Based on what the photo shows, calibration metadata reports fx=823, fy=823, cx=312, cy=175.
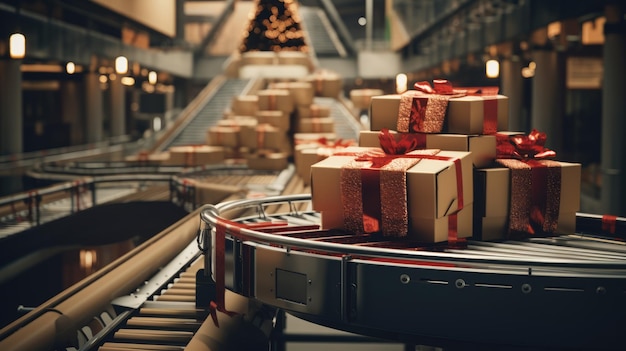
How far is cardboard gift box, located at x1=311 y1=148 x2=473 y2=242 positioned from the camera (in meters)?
4.18

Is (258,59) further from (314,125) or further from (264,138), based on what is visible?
(264,138)

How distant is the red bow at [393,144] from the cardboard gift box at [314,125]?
1418 centimetres

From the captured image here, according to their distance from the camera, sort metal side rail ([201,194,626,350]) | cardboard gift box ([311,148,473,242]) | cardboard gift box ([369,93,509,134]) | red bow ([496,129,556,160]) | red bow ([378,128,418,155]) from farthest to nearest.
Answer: red bow ([496,129,556,160]) < cardboard gift box ([369,93,509,134]) < red bow ([378,128,418,155]) < cardboard gift box ([311,148,473,242]) < metal side rail ([201,194,626,350])

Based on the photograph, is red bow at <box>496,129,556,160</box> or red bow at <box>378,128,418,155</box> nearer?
red bow at <box>378,128,418,155</box>

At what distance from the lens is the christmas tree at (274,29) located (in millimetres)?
34750

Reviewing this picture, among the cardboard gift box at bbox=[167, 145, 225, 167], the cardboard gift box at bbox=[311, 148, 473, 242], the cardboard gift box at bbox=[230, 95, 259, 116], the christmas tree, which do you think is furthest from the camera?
the christmas tree

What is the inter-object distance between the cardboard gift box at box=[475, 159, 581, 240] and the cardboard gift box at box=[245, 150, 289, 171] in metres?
12.3

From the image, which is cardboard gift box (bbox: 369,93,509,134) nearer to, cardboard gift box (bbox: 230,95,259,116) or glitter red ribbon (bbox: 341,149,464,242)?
glitter red ribbon (bbox: 341,149,464,242)

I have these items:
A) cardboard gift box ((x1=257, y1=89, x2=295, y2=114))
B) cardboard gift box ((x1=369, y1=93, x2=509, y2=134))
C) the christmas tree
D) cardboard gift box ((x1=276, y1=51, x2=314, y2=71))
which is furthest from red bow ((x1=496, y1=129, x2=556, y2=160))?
the christmas tree

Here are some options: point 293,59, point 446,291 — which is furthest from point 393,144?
point 293,59

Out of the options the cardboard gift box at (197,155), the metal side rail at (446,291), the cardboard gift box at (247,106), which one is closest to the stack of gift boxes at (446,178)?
the metal side rail at (446,291)

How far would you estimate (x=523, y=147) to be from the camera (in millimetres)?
4824

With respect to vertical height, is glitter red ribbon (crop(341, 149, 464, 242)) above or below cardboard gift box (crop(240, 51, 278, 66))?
below

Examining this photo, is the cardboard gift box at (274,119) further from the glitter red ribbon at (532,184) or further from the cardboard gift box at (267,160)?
the glitter red ribbon at (532,184)
